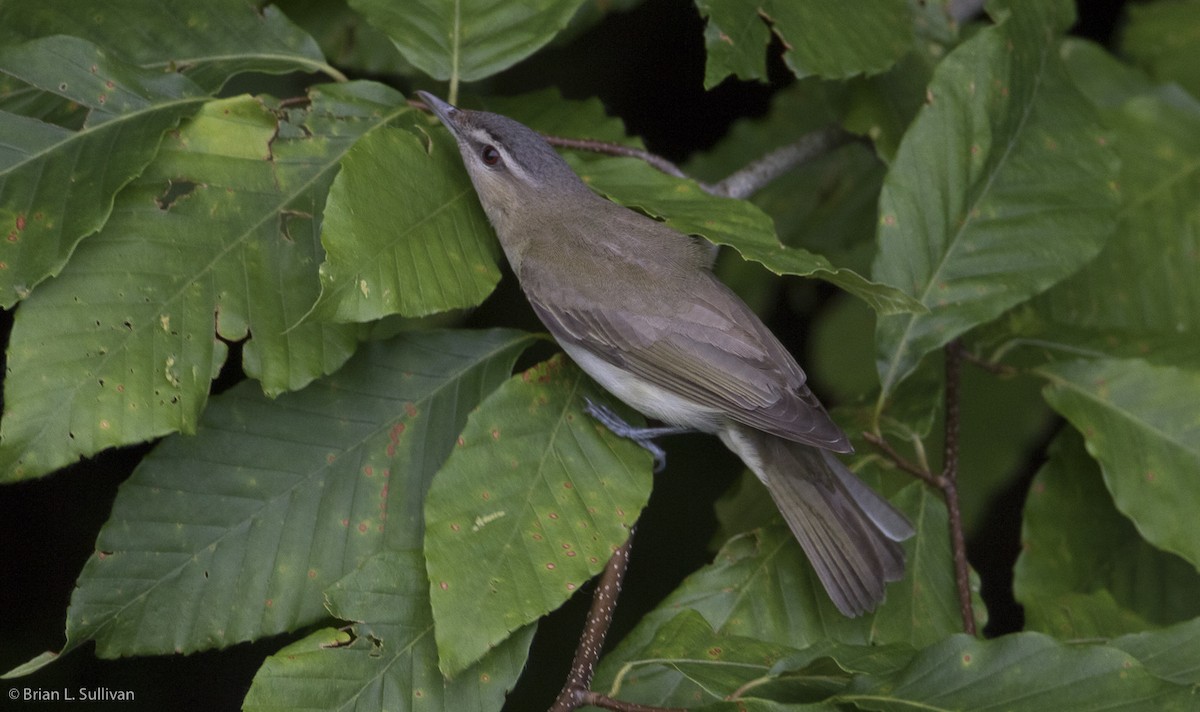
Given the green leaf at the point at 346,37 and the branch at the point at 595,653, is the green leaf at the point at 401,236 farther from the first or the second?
the green leaf at the point at 346,37

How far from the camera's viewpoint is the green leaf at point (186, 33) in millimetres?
2445

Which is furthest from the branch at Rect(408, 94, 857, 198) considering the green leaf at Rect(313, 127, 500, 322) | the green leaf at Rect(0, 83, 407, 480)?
the green leaf at Rect(0, 83, 407, 480)

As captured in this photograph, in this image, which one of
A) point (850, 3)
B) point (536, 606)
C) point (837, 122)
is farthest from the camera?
→ point (837, 122)

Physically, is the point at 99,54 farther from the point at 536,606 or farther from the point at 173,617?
the point at 536,606

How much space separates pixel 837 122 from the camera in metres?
3.44

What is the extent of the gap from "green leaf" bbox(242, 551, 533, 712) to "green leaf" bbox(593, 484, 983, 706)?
0.99 feet

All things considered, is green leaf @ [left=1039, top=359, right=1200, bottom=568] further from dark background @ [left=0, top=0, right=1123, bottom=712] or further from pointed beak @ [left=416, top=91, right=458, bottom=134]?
dark background @ [left=0, top=0, right=1123, bottom=712]

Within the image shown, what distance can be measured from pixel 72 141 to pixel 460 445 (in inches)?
38.6

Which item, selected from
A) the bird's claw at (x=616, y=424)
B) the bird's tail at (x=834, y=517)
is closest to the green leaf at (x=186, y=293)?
the bird's claw at (x=616, y=424)

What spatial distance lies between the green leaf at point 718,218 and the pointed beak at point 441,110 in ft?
1.03

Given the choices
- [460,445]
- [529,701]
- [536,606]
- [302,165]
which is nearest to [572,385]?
[460,445]

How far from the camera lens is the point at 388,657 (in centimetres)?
215

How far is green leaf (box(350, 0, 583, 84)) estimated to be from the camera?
8.28 feet

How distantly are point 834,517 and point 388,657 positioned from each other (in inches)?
43.5
